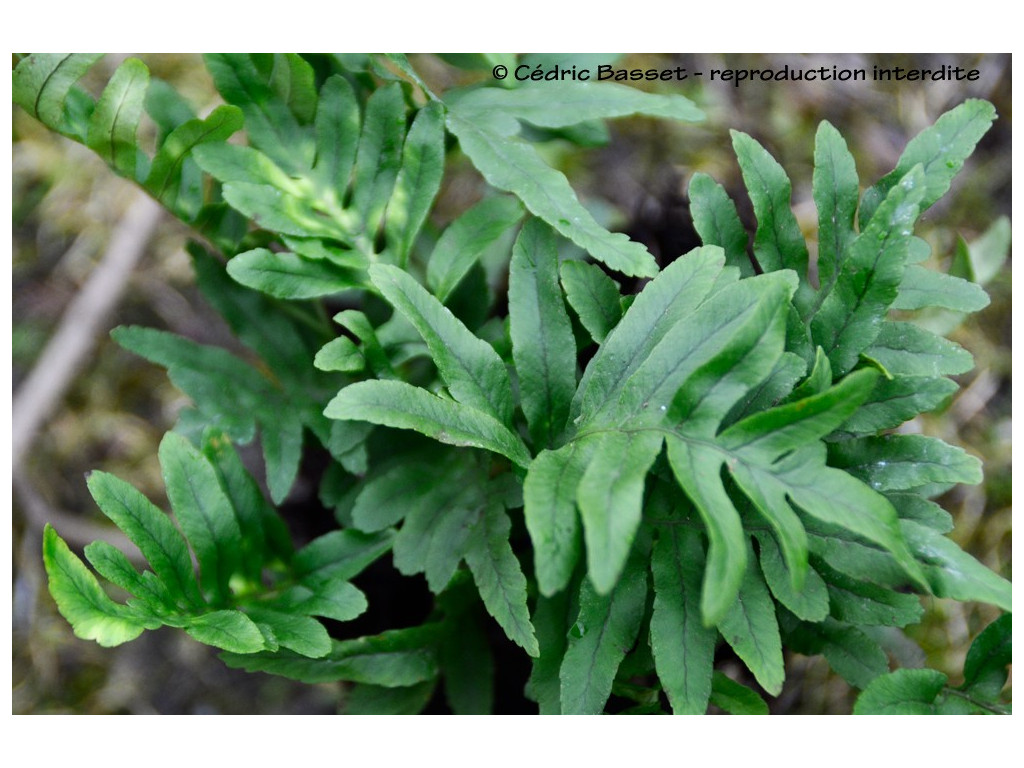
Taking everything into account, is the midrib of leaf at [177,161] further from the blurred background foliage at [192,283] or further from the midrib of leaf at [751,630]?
the midrib of leaf at [751,630]

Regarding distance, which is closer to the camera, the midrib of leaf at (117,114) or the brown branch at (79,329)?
the midrib of leaf at (117,114)

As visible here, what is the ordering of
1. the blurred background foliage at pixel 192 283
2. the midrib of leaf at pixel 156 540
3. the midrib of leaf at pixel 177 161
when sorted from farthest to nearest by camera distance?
the blurred background foliage at pixel 192 283 → the midrib of leaf at pixel 177 161 → the midrib of leaf at pixel 156 540

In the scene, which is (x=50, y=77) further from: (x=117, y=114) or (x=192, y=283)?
(x=192, y=283)

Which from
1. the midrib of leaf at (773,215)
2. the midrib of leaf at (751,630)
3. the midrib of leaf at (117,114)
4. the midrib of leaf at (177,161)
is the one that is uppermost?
the midrib of leaf at (117,114)

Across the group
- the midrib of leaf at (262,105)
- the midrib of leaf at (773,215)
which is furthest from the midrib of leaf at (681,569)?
the midrib of leaf at (262,105)

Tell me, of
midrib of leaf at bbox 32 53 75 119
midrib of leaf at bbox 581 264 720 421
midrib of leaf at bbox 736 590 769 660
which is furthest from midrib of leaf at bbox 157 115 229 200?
midrib of leaf at bbox 736 590 769 660

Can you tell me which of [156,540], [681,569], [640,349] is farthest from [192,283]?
[681,569]

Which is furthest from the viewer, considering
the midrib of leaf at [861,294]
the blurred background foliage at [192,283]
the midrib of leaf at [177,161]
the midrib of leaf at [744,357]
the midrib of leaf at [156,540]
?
the blurred background foliage at [192,283]

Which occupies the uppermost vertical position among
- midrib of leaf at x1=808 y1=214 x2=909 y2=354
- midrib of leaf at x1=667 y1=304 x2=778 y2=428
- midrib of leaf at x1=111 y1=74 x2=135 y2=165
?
midrib of leaf at x1=111 y1=74 x2=135 y2=165

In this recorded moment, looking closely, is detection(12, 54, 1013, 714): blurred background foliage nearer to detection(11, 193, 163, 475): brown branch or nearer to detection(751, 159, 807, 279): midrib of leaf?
detection(11, 193, 163, 475): brown branch
